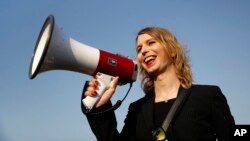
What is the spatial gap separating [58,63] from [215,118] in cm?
168

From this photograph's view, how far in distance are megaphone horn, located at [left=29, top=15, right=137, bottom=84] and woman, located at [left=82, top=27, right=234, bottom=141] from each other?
0.46 feet

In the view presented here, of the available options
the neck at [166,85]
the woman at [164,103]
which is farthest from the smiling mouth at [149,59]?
the neck at [166,85]

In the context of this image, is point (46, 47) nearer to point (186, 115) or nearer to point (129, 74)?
point (129, 74)

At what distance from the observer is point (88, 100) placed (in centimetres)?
353

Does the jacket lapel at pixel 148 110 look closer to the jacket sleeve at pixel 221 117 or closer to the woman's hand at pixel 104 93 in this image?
the woman's hand at pixel 104 93

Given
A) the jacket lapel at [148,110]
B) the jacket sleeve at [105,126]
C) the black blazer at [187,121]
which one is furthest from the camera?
the jacket sleeve at [105,126]

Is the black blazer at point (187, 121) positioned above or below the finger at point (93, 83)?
below

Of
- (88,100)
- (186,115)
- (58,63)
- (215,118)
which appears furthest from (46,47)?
(215,118)

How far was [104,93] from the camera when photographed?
364 cm

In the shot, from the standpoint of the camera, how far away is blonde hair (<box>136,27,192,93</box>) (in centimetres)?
357

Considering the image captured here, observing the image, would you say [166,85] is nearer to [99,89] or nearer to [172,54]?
[172,54]

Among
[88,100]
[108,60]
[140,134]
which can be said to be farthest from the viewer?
[108,60]

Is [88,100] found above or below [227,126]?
above

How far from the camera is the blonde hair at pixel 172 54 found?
3.57 metres
